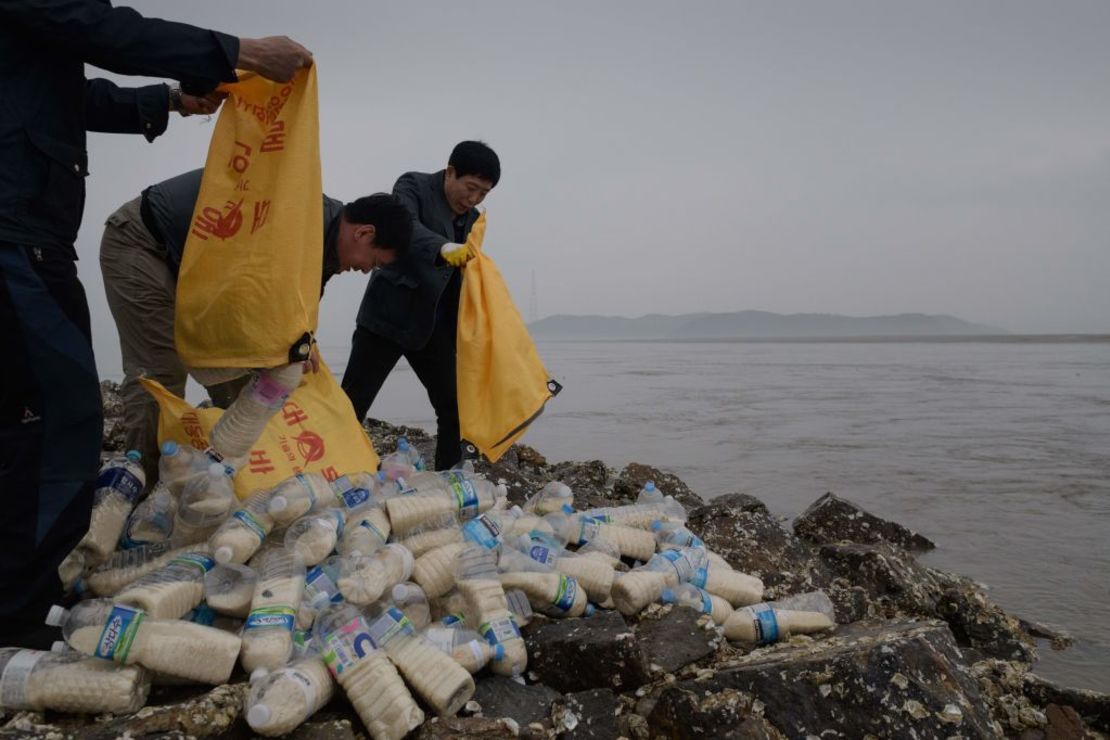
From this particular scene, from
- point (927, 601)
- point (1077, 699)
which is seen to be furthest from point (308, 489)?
point (1077, 699)

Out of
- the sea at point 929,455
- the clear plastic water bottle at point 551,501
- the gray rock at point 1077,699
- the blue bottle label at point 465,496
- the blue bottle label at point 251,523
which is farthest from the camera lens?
the sea at point 929,455

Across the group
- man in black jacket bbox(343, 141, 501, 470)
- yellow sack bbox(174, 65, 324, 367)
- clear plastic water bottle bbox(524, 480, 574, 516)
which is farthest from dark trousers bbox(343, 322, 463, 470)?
yellow sack bbox(174, 65, 324, 367)

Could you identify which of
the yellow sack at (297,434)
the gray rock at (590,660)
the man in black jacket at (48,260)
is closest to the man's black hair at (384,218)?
the man in black jacket at (48,260)

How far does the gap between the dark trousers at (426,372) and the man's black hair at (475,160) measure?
2.92ft

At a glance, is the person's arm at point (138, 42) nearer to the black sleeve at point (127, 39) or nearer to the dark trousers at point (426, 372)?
the black sleeve at point (127, 39)

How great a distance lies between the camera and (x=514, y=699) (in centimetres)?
269

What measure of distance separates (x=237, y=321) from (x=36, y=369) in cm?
71

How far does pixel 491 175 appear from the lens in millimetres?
4418

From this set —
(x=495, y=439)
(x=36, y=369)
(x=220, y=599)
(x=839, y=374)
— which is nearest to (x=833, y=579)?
(x=495, y=439)

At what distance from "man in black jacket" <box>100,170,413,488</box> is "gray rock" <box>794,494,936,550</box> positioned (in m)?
3.29

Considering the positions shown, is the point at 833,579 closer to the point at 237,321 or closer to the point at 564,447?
the point at 237,321

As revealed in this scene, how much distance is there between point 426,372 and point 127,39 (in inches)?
105

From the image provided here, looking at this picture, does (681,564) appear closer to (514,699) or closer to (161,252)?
(514,699)

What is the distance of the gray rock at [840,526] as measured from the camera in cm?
514
